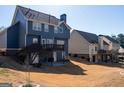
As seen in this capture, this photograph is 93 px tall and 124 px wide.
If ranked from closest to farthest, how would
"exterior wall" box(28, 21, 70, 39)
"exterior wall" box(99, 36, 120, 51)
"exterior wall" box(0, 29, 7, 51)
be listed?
"exterior wall" box(0, 29, 7, 51) < "exterior wall" box(28, 21, 70, 39) < "exterior wall" box(99, 36, 120, 51)

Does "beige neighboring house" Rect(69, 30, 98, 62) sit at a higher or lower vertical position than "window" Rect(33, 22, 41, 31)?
lower

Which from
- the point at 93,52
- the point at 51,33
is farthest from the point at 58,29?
the point at 93,52

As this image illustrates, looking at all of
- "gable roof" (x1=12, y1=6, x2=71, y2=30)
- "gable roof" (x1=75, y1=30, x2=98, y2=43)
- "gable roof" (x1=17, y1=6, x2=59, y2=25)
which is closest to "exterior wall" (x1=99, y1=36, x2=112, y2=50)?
"gable roof" (x1=75, y1=30, x2=98, y2=43)

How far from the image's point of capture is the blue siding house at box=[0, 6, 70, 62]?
14.2m

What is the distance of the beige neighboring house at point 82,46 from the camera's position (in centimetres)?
2419

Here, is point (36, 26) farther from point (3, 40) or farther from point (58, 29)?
point (58, 29)

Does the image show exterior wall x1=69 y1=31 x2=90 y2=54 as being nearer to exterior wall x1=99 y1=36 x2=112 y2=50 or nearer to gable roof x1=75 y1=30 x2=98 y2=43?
gable roof x1=75 y1=30 x2=98 y2=43

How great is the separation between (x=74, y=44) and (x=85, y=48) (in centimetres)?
144

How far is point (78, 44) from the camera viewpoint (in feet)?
81.0

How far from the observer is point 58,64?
55.4 ft

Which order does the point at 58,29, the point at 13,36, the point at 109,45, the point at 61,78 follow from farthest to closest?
the point at 109,45, the point at 58,29, the point at 13,36, the point at 61,78

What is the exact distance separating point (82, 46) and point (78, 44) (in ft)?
1.81

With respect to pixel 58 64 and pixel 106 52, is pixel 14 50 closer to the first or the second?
pixel 58 64
